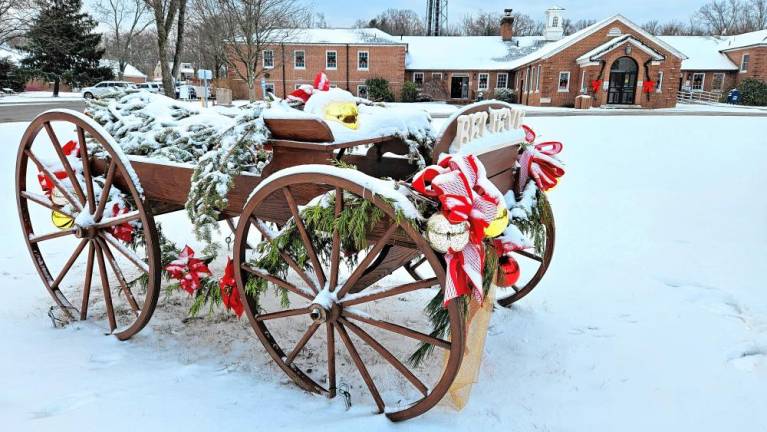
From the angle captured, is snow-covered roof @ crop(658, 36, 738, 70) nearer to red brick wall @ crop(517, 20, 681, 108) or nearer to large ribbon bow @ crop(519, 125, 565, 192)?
red brick wall @ crop(517, 20, 681, 108)

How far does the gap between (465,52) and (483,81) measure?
251cm

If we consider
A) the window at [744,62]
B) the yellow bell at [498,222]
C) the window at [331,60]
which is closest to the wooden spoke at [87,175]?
the yellow bell at [498,222]

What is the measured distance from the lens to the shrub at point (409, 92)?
28.0 metres

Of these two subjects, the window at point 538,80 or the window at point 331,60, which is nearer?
the window at point 538,80

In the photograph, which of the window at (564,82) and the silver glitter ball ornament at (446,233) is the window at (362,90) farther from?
the silver glitter ball ornament at (446,233)

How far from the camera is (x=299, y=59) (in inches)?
1141

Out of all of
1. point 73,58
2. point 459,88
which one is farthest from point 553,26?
point 73,58

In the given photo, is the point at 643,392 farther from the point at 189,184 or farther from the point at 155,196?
the point at 155,196

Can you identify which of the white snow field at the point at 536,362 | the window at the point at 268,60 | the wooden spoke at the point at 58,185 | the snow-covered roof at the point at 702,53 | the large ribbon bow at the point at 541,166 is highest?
the snow-covered roof at the point at 702,53

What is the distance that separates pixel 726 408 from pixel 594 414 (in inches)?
25.6

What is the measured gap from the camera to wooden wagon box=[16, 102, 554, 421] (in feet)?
6.74

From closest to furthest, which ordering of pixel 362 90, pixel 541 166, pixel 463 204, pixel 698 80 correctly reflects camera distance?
pixel 463 204 < pixel 541 166 < pixel 362 90 < pixel 698 80

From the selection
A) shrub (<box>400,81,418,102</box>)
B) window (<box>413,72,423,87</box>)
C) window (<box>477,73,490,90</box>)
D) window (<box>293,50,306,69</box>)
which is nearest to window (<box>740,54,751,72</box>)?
window (<box>477,73,490,90</box>)

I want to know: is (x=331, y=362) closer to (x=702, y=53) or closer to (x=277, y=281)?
(x=277, y=281)
